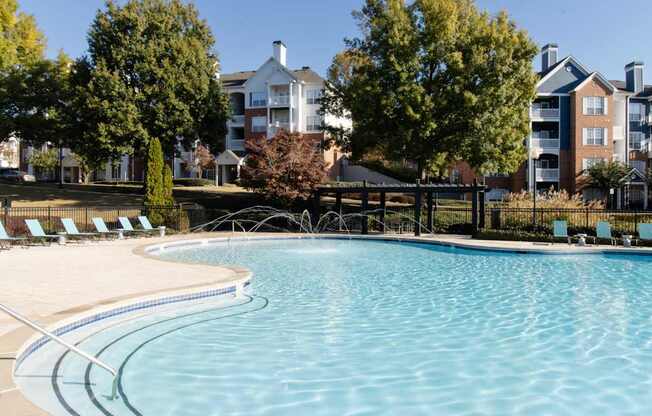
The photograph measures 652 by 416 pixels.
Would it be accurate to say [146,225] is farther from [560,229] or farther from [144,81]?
[560,229]

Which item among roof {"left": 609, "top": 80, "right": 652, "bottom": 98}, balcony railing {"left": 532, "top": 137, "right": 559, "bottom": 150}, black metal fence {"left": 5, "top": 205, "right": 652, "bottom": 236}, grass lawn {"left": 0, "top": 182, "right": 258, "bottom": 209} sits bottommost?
black metal fence {"left": 5, "top": 205, "right": 652, "bottom": 236}

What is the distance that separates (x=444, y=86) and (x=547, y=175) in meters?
21.6

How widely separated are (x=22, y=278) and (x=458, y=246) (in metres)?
15.9

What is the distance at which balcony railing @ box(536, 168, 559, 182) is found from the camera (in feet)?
148

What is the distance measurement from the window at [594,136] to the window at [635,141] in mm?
8961

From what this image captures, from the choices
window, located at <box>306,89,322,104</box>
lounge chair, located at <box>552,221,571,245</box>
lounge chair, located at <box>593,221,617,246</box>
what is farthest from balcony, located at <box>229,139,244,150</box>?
lounge chair, located at <box>593,221,617,246</box>

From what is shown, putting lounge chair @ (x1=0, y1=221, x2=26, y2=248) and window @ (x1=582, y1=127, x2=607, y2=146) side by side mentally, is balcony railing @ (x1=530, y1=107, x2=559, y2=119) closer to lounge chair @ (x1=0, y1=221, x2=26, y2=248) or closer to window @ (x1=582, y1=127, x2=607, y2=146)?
window @ (x1=582, y1=127, x2=607, y2=146)

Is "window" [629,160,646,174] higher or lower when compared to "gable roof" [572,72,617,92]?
lower

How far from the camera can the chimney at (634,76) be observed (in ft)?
165

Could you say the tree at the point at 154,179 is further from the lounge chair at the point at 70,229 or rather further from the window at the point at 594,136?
the window at the point at 594,136

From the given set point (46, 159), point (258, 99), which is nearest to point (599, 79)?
point (258, 99)

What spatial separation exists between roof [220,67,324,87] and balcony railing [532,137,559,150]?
21.8 meters

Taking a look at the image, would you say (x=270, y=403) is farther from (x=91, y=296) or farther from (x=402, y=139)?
(x=402, y=139)

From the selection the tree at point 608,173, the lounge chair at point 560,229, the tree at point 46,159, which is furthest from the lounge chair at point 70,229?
the tree at point 46,159
